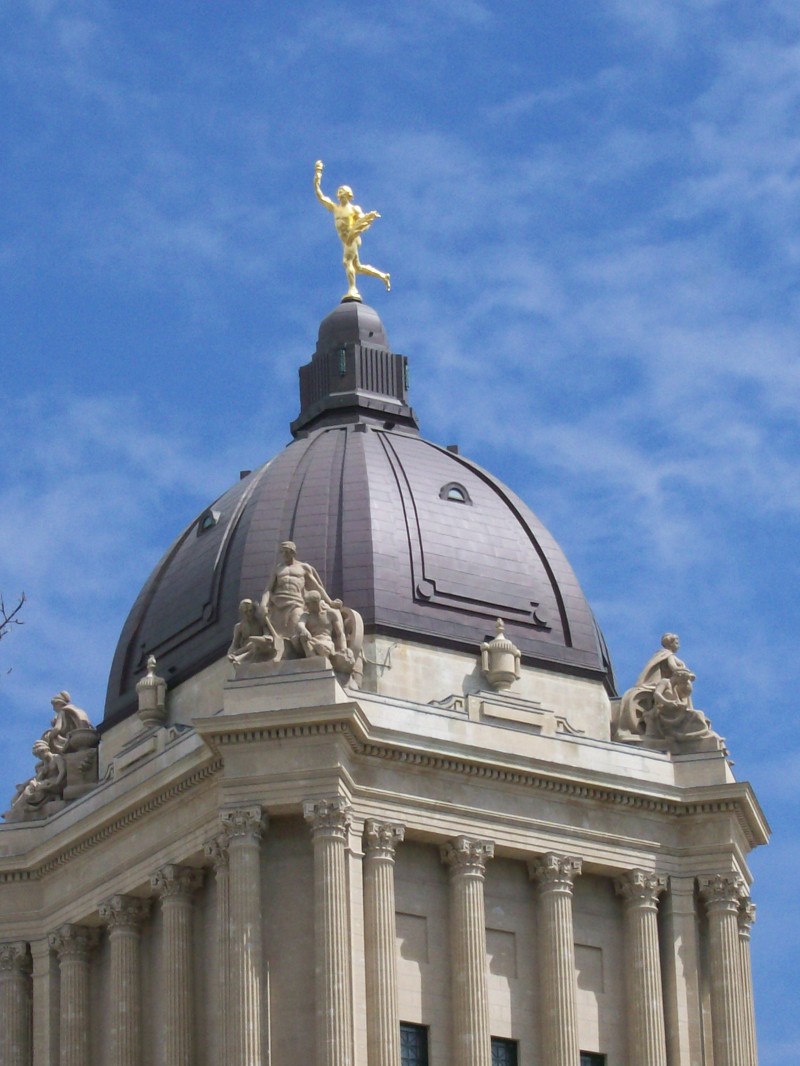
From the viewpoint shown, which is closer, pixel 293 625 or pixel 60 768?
pixel 293 625

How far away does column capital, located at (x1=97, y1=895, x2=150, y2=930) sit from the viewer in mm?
79500

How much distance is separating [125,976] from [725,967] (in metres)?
11.9

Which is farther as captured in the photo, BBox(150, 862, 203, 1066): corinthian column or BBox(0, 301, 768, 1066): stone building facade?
BBox(150, 862, 203, 1066): corinthian column

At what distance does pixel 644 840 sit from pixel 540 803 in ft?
7.71

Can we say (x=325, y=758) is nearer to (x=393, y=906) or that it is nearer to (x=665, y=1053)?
(x=393, y=906)

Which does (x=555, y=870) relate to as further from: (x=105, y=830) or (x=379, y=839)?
(x=105, y=830)

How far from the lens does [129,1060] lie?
78.1 metres

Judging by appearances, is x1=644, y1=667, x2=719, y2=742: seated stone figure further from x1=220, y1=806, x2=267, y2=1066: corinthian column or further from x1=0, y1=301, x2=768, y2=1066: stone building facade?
x1=220, y1=806, x2=267, y2=1066: corinthian column

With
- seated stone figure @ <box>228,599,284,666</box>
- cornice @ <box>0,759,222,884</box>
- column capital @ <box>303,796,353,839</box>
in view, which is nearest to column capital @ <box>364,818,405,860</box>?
column capital @ <box>303,796,353,839</box>

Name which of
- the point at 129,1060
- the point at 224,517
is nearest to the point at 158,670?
the point at 224,517

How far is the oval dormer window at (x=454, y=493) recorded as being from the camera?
277 ft

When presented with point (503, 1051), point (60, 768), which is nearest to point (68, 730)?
point (60, 768)

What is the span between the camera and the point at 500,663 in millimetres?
81062

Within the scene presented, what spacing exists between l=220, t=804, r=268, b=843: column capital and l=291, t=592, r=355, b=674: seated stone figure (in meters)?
3.51
